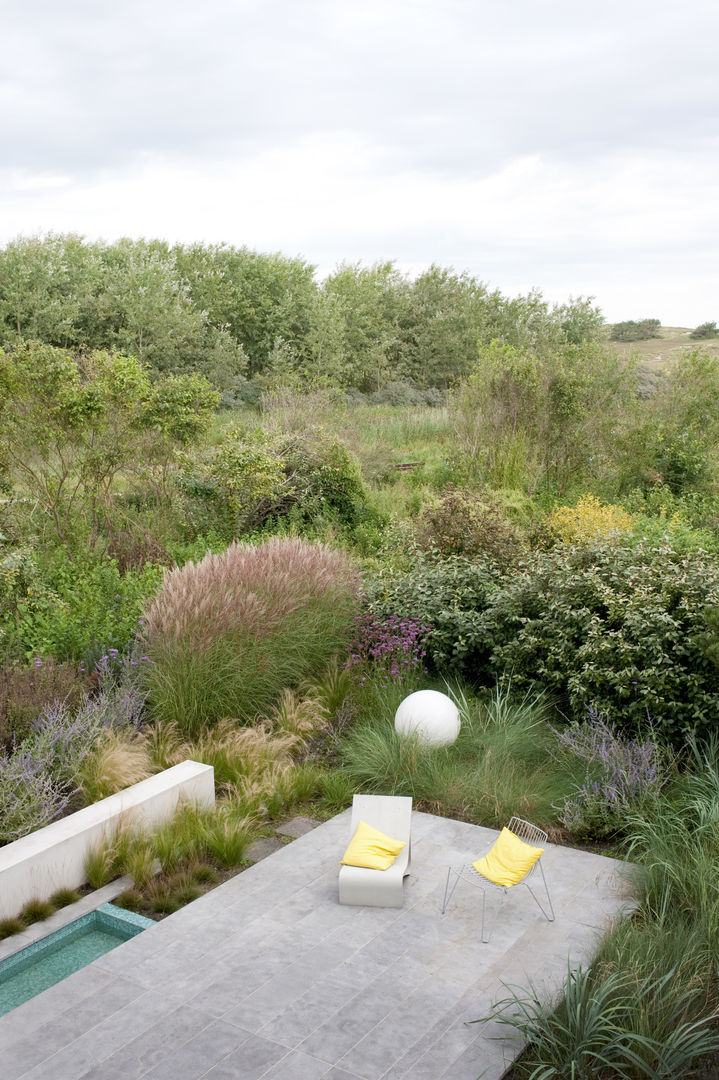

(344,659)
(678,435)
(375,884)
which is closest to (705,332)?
(678,435)

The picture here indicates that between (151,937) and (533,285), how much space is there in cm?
3246

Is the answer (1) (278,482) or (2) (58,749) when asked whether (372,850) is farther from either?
(1) (278,482)

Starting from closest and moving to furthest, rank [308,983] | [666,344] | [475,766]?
[308,983] < [475,766] < [666,344]

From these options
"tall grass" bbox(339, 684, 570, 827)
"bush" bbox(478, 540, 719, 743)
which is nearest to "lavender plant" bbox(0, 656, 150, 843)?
"tall grass" bbox(339, 684, 570, 827)

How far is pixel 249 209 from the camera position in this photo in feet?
44.6

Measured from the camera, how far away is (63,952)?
3.79m

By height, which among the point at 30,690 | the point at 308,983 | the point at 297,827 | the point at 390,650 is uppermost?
the point at 30,690

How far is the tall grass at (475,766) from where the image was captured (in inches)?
196

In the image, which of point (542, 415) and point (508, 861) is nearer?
point (508, 861)

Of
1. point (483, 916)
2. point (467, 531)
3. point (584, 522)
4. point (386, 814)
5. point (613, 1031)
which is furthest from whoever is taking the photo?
point (584, 522)

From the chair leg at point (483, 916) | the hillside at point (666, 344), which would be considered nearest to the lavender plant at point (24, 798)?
the chair leg at point (483, 916)

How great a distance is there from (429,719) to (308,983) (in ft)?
7.24

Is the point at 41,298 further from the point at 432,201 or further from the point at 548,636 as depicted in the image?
the point at 548,636

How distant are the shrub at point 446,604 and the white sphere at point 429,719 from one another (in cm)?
93
